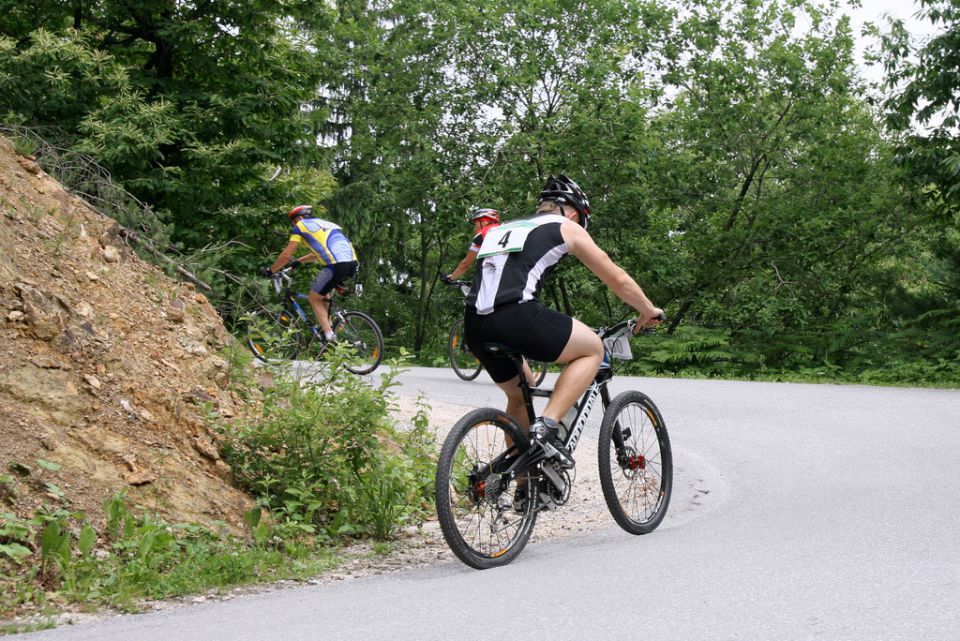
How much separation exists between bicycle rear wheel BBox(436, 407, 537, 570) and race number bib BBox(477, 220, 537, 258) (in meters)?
0.89

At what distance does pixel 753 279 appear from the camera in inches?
936

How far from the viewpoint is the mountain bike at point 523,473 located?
572 cm

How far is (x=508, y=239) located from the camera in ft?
20.1

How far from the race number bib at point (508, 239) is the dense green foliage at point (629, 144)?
40.2ft

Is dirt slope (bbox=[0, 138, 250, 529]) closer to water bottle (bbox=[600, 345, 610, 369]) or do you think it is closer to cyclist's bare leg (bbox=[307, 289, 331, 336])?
water bottle (bbox=[600, 345, 610, 369])

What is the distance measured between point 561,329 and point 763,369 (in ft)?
49.9

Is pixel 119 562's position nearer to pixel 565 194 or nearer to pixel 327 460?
pixel 327 460

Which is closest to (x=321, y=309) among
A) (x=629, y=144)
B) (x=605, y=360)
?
(x=605, y=360)

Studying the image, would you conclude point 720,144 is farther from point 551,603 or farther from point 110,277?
point 551,603

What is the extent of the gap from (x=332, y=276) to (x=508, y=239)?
827 cm

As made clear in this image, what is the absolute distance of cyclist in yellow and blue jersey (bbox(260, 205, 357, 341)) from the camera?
13906 mm

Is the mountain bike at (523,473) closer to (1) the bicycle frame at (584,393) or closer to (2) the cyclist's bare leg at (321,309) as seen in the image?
(1) the bicycle frame at (584,393)

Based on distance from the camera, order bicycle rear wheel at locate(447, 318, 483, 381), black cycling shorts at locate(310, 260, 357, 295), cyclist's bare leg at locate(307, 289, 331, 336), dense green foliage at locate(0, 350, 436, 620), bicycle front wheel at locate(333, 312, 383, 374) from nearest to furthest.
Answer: dense green foliage at locate(0, 350, 436, 620) → black cycling shorts at locate(310, 260, 357, 295) → cyclist's bare leg at locate(307, 289, 331, 336) → bicycle front wheel at locate(333, 312, 383, 374) → bicycle rear wheel at locate(447, 318, 483, 381)

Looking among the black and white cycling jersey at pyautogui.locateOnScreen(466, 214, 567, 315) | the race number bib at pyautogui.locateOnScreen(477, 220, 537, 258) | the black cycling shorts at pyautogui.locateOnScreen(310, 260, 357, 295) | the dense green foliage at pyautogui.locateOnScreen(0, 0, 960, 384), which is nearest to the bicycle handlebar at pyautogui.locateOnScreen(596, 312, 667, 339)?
the black and white cycling jersey at pyautogui.locateOnScreen(466, 214, 567, 315)
